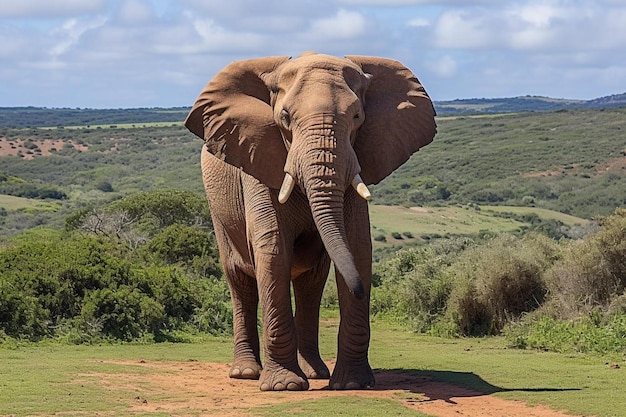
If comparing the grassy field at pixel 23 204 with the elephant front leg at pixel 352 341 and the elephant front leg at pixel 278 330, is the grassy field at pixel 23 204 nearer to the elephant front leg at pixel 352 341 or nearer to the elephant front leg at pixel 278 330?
the elephant front leg at pixel 278 330

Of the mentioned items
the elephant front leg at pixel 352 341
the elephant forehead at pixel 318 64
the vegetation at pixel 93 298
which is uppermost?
the elephant forehead at pixel 318 64

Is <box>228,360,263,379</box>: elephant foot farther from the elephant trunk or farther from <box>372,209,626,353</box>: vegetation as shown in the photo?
<box>372,209,626,353</box>: vegetation

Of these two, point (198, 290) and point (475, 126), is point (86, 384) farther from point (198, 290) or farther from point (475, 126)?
point (475, 126)

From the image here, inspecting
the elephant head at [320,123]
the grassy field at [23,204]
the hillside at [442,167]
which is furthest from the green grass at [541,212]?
the elephant head at [320,123]

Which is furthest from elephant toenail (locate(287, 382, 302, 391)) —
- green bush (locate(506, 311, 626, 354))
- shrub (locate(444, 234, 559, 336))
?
shrub (locate(444, 234, 559, 336))

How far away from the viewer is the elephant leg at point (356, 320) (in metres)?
11.5

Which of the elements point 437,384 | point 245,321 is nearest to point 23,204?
point 245,321

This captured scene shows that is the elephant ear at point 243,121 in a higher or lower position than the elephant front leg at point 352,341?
higher

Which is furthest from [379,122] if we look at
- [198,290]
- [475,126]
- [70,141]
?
[70,141]

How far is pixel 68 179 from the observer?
332 feet

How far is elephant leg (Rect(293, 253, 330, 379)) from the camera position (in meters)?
13.2

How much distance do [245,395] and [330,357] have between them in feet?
14.5

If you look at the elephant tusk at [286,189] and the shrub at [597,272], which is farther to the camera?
the shrub at [597,272]

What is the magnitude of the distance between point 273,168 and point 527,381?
3.47 metres
